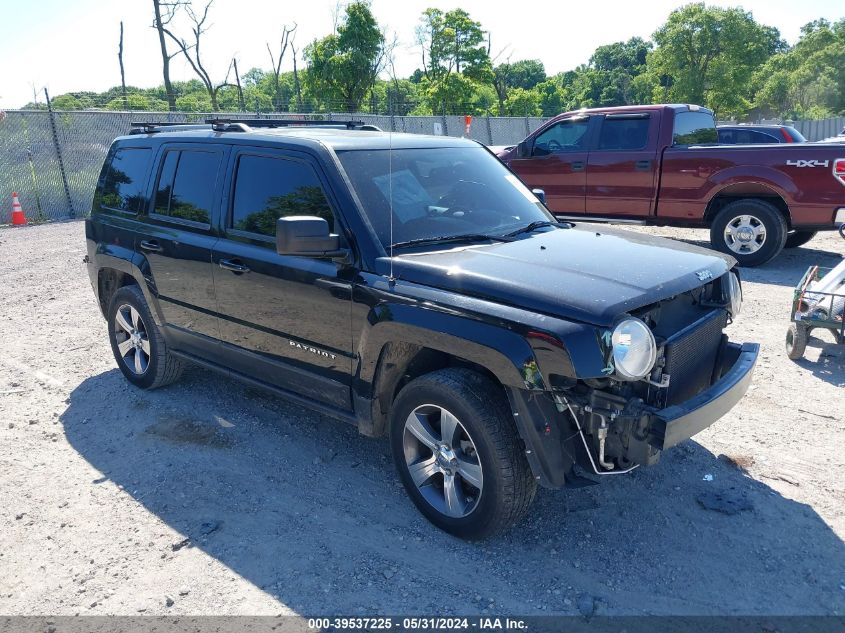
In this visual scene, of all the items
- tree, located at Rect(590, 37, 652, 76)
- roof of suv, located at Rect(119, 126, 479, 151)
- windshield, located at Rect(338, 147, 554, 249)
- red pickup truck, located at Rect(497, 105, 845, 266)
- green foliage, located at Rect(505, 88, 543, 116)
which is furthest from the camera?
tree, located at Rect(590, 37, 652, 76)

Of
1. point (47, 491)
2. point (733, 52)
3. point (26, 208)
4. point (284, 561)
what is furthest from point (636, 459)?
point (733, 52)

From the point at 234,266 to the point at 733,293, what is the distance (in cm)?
295

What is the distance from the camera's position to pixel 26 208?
15812mm

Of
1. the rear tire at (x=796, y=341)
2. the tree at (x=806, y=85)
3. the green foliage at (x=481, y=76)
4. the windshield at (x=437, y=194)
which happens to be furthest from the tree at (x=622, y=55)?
the windshield at (x=437, y=194)

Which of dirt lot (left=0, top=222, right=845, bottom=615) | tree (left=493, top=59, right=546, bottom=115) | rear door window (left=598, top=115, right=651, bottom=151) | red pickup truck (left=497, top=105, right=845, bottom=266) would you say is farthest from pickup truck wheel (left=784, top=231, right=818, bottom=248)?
tree (left=493, top=59, right=546, bottom=115)

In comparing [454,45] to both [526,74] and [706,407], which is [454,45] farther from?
[526,74]

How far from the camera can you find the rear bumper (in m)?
2.87

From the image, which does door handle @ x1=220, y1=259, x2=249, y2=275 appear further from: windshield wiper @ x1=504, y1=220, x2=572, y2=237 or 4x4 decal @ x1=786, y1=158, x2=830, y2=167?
4x4 decal @ x1=786, y1=158, x2=830, y2=167

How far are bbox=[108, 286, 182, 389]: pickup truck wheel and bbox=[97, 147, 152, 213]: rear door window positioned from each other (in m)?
0.68

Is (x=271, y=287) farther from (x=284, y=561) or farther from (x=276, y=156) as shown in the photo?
(x=284, y=561)

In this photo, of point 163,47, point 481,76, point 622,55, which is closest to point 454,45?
point 481,76

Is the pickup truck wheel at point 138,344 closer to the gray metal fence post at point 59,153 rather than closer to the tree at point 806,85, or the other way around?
the gray metal fence post at point 59,153

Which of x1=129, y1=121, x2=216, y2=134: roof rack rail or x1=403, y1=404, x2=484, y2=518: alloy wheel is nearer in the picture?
x1=403, y1=404, x2=484, y2=518: alloy wheel

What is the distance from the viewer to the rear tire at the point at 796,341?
18.2 feet
